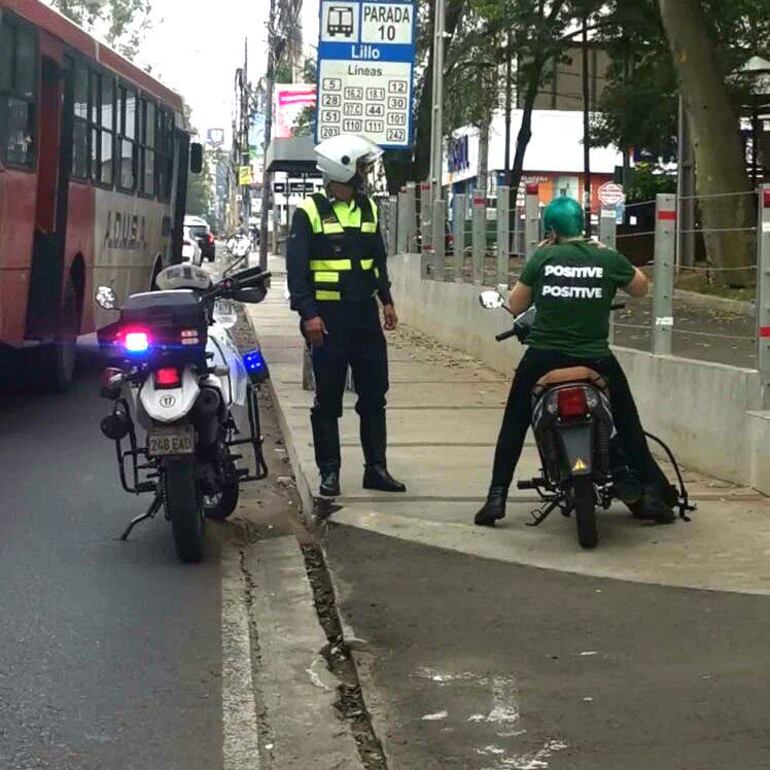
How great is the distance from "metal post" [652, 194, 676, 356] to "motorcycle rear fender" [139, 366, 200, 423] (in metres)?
3.60

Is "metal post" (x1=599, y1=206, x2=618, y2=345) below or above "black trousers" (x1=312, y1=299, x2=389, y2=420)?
above

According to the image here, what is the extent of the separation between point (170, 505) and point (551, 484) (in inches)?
73.6

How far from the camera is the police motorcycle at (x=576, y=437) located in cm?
753

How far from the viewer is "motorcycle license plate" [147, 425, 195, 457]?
7.29 metres

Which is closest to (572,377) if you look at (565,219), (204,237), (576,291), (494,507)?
(576,291)

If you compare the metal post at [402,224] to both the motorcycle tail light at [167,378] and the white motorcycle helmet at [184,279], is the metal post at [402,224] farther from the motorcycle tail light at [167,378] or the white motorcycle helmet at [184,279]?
the motorcycle tail light at [167,378]

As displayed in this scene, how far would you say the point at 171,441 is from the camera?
24.0 feet

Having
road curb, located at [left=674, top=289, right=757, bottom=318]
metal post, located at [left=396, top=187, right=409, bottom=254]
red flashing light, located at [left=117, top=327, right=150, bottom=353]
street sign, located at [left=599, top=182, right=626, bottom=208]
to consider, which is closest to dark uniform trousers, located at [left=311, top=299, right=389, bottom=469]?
red flashing light, located at [left=117, top=327, right=150, bottom=353]

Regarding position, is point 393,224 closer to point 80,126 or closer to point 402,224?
point 402,224

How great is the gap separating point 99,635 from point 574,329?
2751 mm

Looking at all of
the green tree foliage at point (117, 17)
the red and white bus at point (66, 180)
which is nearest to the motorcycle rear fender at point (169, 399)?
the red and white bus at point (66, 180)

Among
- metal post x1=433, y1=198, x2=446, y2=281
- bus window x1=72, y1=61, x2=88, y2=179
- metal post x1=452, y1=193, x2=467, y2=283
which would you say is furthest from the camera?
metal post x1=433, y1=198, x2=446, y2=281

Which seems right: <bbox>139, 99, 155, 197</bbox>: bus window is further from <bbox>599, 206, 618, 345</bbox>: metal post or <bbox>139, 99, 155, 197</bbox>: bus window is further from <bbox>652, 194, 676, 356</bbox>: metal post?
<bbox>652, 194, 676, 356</bbox>: metal post

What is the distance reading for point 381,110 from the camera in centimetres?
1455
